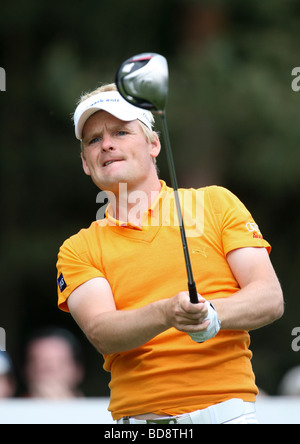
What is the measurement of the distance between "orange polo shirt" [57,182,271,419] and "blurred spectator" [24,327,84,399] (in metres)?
3.35

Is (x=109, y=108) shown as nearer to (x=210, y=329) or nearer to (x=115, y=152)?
(x=115, y=152)

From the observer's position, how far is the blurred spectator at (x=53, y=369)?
21.1ft

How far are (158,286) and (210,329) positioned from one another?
0.40m

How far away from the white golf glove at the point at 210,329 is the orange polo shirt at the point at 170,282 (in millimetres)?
213

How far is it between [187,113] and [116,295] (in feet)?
25.3

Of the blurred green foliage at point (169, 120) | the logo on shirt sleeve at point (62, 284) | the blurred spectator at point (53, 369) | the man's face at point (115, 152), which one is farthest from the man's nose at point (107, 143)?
the blurred green foliage at point (169, 120)

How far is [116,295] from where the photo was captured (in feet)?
10.0

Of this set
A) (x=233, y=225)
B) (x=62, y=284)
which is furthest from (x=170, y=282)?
(x=62, y=284)

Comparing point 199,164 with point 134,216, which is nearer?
point 134,216

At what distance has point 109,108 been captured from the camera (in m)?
3.24

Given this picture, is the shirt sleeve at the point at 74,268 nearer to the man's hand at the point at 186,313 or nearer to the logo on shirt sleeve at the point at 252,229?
the man's hand at the point at 186,313
